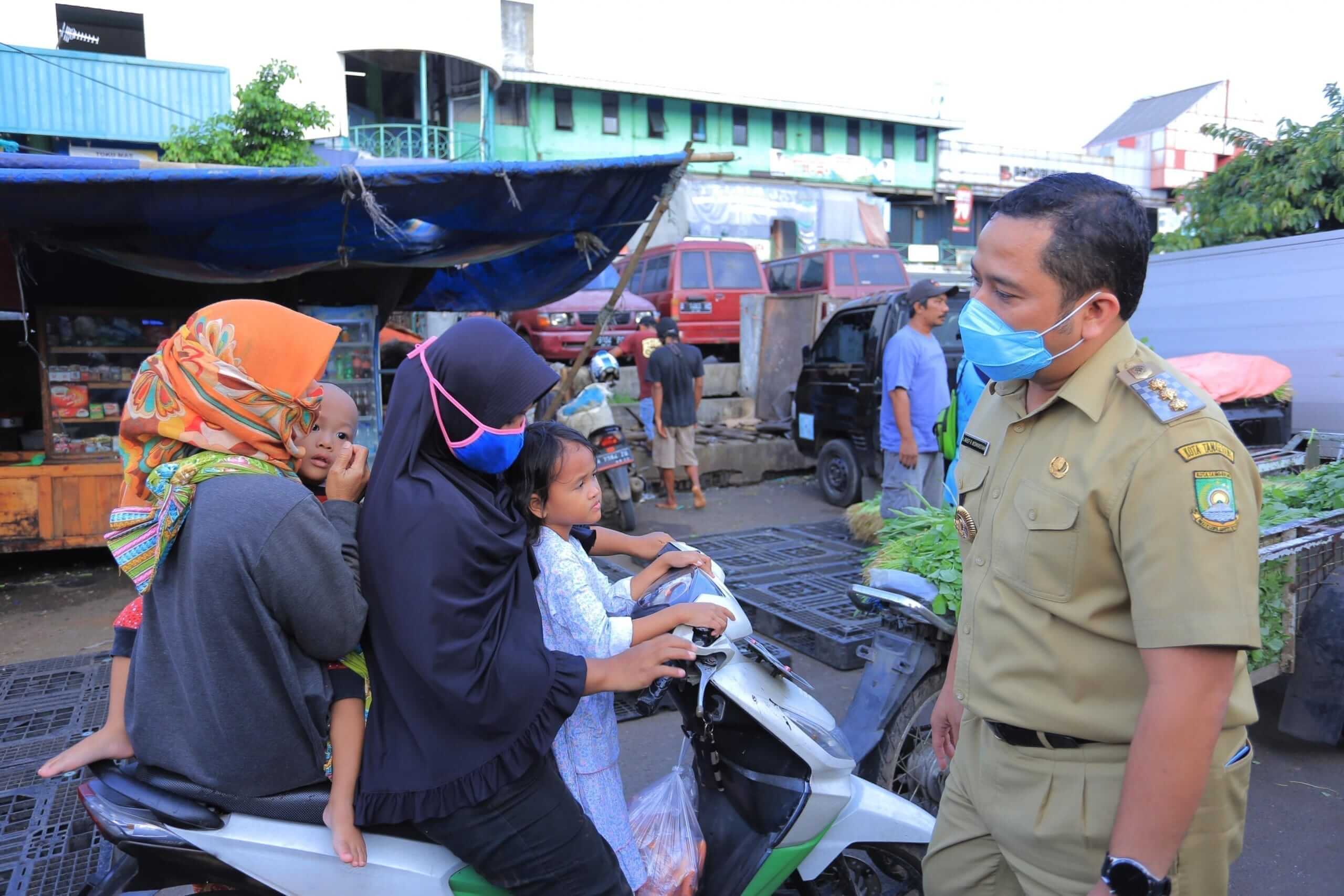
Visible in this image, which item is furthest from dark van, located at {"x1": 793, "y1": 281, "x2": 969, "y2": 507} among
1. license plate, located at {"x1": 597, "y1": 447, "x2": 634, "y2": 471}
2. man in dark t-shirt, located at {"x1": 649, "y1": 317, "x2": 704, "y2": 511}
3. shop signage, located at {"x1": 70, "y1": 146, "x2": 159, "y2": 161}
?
shop signage, located at {"x1": 70, "y1": 146, "x2": 159, "y2": 161}

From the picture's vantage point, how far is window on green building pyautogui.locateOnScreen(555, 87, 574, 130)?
79.6 feet

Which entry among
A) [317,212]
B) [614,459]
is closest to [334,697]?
[317,212]

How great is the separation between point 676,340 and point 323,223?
406 cm

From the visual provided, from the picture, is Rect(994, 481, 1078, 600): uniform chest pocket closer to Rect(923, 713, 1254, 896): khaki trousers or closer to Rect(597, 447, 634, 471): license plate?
Rect(923, 713, 1254, 896): khaki trousers

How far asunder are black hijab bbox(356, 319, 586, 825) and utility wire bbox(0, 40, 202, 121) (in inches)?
638

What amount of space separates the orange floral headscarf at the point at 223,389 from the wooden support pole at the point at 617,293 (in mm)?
4685

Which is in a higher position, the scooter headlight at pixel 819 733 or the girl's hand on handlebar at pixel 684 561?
the girl's hand on handlebar at pixel 684 561

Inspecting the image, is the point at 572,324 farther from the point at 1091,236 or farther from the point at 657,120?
the point at 657,120

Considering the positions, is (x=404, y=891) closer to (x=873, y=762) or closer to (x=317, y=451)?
(x=317, y=451)

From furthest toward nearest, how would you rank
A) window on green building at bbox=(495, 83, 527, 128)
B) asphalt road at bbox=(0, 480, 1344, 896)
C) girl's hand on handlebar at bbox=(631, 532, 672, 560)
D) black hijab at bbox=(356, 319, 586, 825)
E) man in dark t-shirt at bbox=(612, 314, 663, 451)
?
window on green building at bbox=(495, 83, 527, 128) → man in dark t-shirt at bbox=(612, 314, 663, 451) → asphalt road at bbox=(0, 480, 1344, 896) → girl's hand on handlebar at bbox=(631, 532, 672, 560) → black hijab at bbox=(356, 319, 586, 825)

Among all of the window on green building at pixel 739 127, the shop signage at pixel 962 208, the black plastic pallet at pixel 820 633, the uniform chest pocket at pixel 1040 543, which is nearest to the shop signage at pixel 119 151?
the black plastic pallet at pixel 820 633

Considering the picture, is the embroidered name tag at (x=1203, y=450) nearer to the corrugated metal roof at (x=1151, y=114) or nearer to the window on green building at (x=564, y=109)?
the window on green building at (x=564, y=109)

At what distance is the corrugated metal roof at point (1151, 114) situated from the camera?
102ft

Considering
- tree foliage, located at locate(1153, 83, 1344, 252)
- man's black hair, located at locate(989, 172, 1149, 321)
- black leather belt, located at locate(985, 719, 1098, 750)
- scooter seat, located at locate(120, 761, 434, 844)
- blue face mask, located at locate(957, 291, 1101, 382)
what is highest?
tree foliage, located at locate(1153, 83, 1344, 252)
